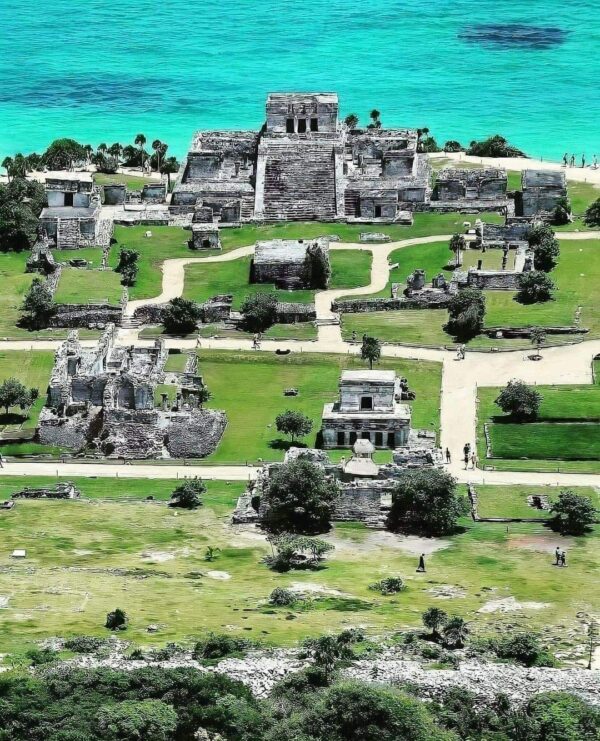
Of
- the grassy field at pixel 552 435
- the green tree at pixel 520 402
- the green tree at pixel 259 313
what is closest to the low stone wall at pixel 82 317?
the green tree at pixel 259 313

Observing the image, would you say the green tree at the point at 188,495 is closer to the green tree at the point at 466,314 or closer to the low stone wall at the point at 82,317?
the green tree at the point at 466,314

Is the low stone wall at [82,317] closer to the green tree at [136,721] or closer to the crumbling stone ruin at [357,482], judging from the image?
the crumbling stone ruin at [357,482]

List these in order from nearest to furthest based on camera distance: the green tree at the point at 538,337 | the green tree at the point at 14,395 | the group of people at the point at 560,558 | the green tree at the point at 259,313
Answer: the group of people at the point at 560,558 → the green tree at the point at 14,395 → the green tree at the point at 538,337 → the green tree at the point at 259,313

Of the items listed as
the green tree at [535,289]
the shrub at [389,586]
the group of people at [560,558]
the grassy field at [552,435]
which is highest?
the green tree at [535,289]

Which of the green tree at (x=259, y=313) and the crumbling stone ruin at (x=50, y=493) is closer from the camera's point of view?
the crumbling stone ruin at (x=50, y=493)

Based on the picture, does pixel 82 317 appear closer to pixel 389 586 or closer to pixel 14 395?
pixel 14 395

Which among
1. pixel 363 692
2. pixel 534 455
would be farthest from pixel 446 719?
pixel 534 455

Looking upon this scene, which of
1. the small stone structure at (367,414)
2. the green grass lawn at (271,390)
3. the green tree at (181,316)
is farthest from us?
the green tree at (181,316)

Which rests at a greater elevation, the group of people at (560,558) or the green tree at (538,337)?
the green tree at (538,337)
